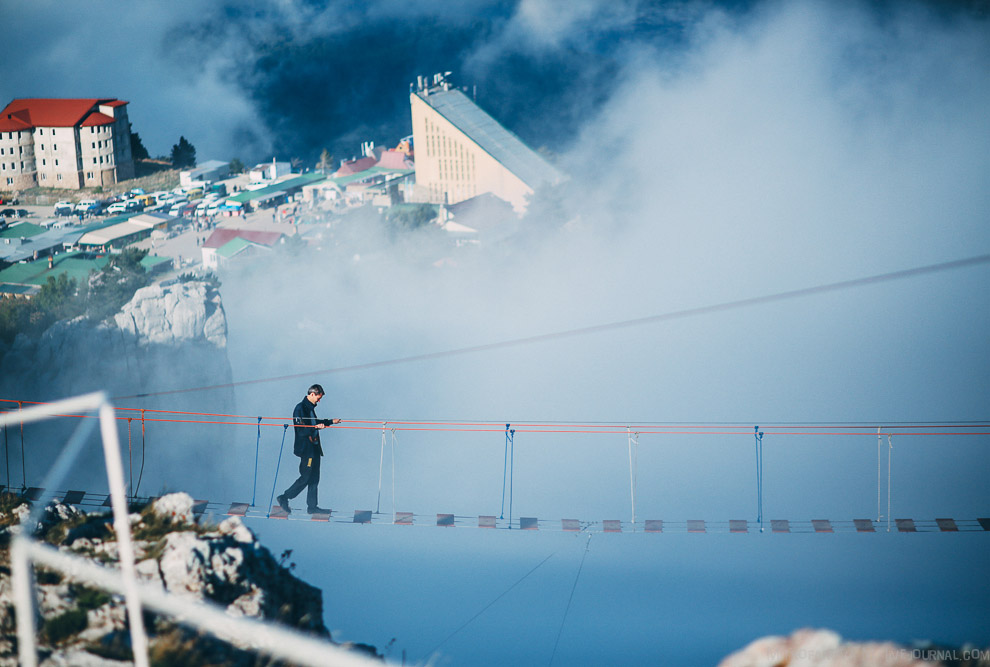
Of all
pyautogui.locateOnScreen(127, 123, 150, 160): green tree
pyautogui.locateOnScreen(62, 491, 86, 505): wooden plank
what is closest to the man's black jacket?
pyautogui.locateOnScreen(62, 491, 86, 505): wooden plank

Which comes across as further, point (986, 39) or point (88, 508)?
point (986, 39)

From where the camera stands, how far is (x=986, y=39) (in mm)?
61688

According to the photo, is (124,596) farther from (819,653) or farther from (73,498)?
(819,653)

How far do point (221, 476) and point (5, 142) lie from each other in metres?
15.9

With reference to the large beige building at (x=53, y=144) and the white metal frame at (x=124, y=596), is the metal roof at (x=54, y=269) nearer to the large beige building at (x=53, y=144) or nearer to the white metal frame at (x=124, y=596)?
the large beige building at (x=53, y=144)

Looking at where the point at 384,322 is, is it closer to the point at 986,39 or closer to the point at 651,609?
the point at 651,609

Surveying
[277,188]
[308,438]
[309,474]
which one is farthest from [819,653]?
[277,188]

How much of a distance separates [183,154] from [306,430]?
139 ft

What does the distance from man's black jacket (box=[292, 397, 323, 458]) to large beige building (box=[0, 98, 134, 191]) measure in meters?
32.1

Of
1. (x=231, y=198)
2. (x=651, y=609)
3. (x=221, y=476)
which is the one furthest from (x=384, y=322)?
(x=651, y=609)

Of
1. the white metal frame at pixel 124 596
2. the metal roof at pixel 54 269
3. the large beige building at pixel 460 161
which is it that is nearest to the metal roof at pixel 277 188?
the large beige building at pixel 460 161

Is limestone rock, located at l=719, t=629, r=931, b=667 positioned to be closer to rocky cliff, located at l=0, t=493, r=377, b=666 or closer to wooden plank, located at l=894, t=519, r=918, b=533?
rocky cliff, located at l=0, t=493, r=377, b=666

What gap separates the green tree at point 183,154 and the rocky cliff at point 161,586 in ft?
130

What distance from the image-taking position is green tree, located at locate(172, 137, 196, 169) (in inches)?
1806
